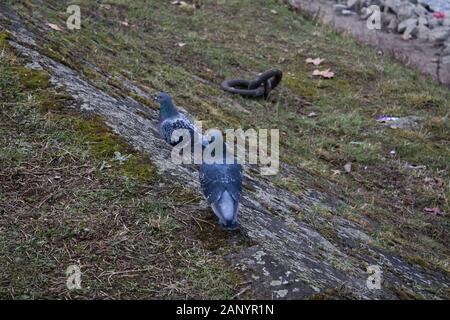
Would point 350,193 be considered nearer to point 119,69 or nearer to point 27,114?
point 119,69

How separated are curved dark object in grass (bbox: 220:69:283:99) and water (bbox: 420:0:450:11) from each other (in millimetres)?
7621

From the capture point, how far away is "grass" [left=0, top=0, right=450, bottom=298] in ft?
15.1

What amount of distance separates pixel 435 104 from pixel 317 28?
3097mm

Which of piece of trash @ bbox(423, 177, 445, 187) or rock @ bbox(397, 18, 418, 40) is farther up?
piece of trash @ bbox(423, 177, 445, 187)

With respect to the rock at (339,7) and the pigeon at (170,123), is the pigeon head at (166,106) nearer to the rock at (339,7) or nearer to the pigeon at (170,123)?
the pigeon at (170,123)

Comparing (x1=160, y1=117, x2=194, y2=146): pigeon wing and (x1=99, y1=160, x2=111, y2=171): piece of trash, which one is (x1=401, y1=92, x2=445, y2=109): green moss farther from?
(x1=99, y1=160, x2=111, y2=171): piece of trash

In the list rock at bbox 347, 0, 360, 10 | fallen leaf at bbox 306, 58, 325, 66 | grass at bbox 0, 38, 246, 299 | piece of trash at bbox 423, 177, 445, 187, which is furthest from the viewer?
rock at bbox 347, 0, 360, 10

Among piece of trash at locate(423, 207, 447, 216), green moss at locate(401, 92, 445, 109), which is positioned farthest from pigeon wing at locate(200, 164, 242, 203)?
green moss at locate(401, 92, 445, 109)

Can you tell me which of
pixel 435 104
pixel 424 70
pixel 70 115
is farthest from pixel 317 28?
pixel 70 115

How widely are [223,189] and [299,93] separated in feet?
15.6

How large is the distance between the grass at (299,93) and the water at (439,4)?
4.46 meters

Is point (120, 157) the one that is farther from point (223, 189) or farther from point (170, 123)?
point (223, 189)

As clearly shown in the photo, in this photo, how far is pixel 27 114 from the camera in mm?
3518

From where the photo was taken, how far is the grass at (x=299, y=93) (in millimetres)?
4609
